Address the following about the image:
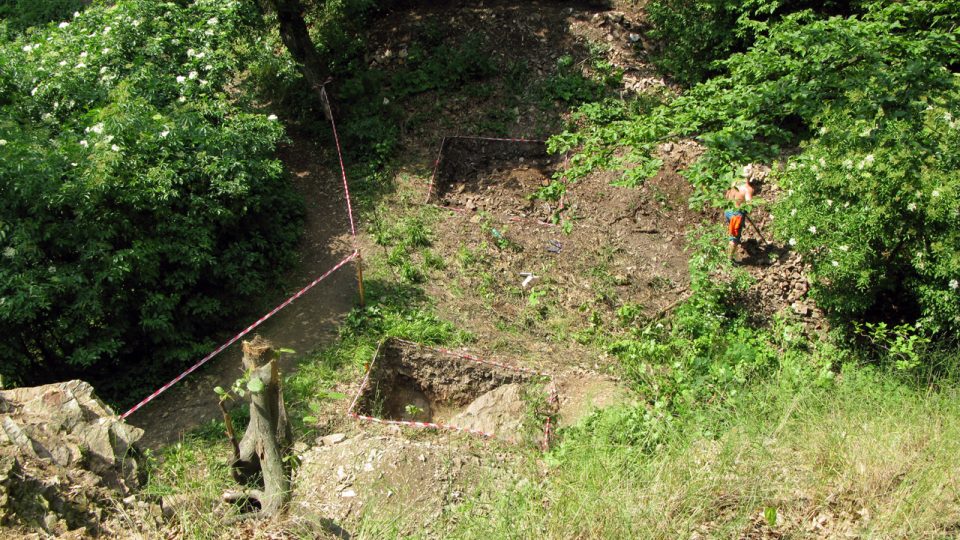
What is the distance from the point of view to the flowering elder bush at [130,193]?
632 cm

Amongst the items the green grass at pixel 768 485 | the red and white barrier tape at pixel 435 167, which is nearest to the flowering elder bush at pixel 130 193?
the red and white barrier tape at pixel 435 167

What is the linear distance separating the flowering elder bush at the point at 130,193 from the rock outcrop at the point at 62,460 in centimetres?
181

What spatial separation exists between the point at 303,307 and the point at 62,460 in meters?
4.11

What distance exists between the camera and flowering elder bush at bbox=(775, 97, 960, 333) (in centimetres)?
608

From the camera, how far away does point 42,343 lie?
21.5 ft

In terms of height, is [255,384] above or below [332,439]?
above

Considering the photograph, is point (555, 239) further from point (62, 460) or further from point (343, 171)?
point (62, 460)

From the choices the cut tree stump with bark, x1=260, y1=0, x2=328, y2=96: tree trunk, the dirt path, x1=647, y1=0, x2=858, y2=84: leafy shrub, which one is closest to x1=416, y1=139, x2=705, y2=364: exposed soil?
the dirt path

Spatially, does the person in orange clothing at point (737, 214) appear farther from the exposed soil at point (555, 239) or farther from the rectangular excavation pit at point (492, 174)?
the rectangular excavation pit at point (492, 174)

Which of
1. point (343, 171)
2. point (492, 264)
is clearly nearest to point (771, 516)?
point (492, 264)

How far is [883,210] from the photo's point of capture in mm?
6289

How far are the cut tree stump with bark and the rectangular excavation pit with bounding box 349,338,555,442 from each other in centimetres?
181

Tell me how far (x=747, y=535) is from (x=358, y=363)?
Result: 4.24 m

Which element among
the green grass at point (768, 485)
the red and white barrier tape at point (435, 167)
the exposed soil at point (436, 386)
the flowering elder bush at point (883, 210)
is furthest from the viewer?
the red and white barrier tape at point (435, 167)
